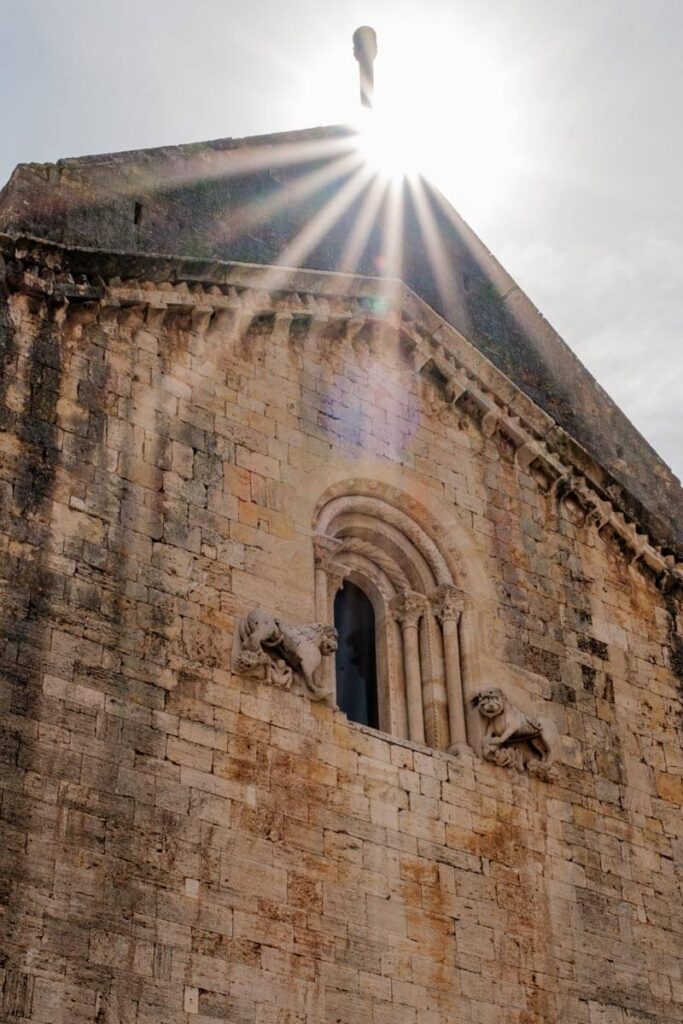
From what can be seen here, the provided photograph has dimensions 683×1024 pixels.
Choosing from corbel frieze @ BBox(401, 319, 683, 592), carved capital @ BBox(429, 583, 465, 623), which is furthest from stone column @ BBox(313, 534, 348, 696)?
corbel frieze @ BBox(401, 319, 683, 592)

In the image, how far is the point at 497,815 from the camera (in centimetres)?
1300

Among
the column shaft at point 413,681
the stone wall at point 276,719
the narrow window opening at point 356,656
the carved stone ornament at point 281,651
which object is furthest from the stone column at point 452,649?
the carved stone ornament at point 281,651

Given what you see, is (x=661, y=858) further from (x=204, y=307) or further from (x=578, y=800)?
(x=204, y=307)

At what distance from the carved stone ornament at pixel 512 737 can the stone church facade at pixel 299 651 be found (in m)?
0.03

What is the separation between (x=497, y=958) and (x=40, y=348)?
529 cm

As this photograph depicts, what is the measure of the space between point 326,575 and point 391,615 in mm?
872

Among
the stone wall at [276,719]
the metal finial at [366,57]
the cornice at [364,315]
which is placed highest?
the metal finial at [366,57]

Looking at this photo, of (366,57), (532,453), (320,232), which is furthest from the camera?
(366,57)

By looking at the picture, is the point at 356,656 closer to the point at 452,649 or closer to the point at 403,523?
the point at 452,649

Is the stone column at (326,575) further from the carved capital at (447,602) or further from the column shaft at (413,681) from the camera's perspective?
the carved capital at (447,602)

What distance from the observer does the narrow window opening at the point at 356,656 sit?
1359 cm

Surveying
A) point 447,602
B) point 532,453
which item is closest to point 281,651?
point 447,602

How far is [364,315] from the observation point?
48.1 feet

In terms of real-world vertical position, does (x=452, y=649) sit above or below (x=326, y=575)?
below
